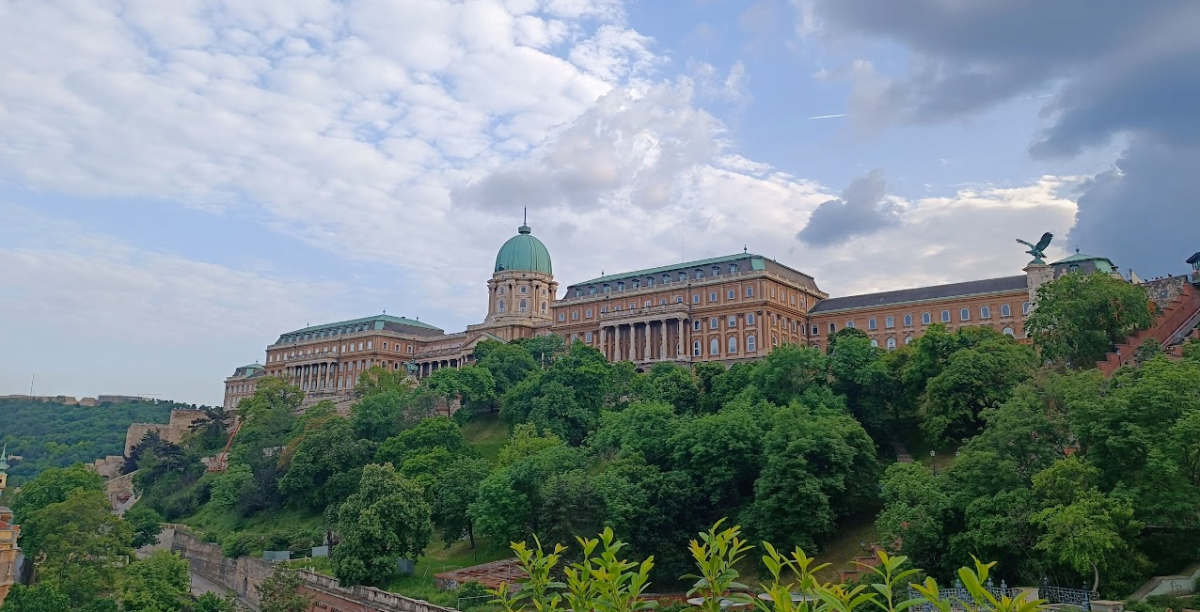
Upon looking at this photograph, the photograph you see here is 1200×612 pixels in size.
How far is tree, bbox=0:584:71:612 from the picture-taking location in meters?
48.2

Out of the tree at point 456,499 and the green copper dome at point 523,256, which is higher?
the green copper dome at point 523,256

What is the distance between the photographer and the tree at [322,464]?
80.8 metres

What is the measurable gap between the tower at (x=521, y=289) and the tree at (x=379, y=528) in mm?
78113

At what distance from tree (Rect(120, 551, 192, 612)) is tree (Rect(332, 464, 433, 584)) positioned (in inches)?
375

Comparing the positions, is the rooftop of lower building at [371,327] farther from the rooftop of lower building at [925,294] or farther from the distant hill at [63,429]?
the rooftop of lower building at [925,294]

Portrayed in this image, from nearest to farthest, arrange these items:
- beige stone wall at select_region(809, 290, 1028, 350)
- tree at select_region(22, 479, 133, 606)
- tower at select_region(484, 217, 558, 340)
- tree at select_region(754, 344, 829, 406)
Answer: tree at select_region(22, 479, 133, 606) → tree at select_region(754, 344, 829, 406) → beige stone wall at select_region(809, 290, 1028, 350) → tower at select_region(484, 217, 558, 340)

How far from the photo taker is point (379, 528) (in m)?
52.5

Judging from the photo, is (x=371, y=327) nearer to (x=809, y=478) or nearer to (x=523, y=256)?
(x=523, y=256)

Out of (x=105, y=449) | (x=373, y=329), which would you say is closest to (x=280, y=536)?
(x=373, y=329)

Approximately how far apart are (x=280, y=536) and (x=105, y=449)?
101735mm

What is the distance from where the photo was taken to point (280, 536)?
2847 inches

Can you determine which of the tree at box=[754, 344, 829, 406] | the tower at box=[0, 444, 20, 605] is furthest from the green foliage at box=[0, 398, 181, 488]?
the tree at box=[754, 344, 829, 406]

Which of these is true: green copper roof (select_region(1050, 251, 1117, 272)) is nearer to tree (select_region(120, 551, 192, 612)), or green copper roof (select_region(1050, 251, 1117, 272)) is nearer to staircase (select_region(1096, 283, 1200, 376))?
staircase (select_region(1096, 283, 1200, 376))

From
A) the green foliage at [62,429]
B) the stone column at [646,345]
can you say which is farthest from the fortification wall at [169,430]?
the stone column at [646,345]
